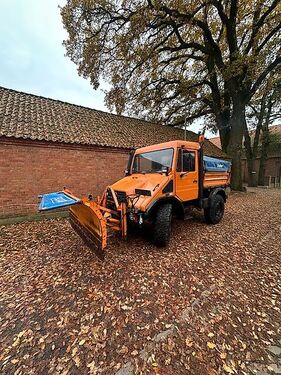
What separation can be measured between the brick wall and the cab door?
443cm

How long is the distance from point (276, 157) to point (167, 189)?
27900mm

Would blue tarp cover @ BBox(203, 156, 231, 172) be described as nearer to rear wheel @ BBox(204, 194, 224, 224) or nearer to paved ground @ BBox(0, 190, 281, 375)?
rear wheel @ BBox(204, 194, 224, 224)

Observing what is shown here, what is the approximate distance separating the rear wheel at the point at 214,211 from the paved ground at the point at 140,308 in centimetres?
145

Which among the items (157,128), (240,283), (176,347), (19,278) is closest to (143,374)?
(176,347)

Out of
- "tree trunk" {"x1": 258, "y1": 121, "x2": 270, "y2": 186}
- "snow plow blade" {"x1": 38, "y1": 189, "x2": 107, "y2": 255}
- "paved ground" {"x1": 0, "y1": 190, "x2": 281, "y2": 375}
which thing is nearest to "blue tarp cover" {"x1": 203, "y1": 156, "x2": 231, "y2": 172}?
"paved ground" {"x1": 0, "y1": 190, "x2": 281, "y2": 375}

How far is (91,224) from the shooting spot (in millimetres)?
3691

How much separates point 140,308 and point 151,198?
1973 millimetres

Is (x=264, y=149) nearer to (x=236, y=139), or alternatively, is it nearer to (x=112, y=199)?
(x=236, y=139)

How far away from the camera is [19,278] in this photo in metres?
3.33

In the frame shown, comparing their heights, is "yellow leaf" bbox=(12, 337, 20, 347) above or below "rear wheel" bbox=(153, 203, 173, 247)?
below

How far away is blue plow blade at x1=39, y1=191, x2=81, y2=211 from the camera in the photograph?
3453 mm

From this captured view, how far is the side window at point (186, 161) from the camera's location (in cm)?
480

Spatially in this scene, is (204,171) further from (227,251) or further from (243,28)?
(243,28)

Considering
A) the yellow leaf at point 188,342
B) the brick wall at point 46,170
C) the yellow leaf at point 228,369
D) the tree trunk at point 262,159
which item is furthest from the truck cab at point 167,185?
the tree trunk at point 262,159
